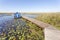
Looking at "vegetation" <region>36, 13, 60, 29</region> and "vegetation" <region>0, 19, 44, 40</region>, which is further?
"vegetation" <region>36, 13, 60, 29</region>

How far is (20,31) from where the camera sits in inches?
85.6

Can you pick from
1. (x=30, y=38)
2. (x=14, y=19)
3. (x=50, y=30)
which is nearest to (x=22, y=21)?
(x=14, y=19)

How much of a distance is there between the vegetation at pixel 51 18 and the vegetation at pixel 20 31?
0.22 meters

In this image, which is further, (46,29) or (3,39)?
(46,29)

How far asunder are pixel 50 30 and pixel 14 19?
711 millimetres

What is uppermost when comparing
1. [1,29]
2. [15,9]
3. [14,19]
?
[15,9]

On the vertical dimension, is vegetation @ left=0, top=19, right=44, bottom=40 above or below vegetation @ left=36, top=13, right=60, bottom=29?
below

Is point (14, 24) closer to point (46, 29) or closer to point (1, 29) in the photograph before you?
point (1, 29)

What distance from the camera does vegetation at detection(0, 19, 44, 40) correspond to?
2102 mm

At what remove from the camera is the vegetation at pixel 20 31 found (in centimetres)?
210

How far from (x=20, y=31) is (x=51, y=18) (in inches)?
24.8

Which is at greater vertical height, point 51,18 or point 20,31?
point 51,18

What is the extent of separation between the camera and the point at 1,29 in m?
2.14

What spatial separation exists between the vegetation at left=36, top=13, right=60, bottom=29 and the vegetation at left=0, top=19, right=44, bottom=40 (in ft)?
0.71
